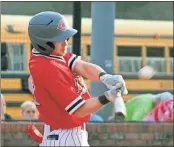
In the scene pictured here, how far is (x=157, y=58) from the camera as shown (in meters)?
15.6

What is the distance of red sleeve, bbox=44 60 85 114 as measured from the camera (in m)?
4.49

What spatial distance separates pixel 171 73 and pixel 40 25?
36.2 feet

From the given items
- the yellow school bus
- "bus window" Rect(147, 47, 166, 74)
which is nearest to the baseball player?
the yellow school bus

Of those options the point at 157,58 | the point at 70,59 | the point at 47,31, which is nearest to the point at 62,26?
the point at 47,31

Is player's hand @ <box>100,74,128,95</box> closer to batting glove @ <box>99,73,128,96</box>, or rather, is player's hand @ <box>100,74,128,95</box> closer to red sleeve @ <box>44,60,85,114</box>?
batting glove @ <box>99,73,128,96</box>

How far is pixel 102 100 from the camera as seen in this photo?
4.39m

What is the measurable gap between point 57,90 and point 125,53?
1074 cm

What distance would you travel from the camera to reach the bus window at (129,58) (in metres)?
15.1

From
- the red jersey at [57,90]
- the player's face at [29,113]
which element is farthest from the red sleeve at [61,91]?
the player's face at [29,113]

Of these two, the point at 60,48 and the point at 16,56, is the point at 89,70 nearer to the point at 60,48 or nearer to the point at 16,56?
the point at 60,48

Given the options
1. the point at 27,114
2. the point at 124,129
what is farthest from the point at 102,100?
the point at 27,114

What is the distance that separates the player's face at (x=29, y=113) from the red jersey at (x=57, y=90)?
5447 millimetres

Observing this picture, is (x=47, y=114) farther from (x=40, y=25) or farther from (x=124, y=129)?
(x=124, y=129)

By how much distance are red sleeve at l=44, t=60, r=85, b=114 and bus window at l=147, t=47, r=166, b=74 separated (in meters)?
10.8
